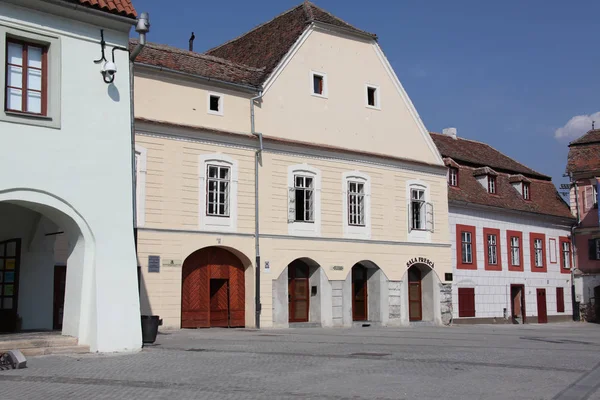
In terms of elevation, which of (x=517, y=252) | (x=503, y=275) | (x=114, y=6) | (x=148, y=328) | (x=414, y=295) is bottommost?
(x=148, y=328)

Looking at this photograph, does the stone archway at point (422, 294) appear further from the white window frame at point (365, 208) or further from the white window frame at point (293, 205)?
the white window frame at point (293, 205)

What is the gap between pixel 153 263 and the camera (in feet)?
76.9

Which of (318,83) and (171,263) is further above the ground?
(318,83)

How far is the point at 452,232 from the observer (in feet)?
111

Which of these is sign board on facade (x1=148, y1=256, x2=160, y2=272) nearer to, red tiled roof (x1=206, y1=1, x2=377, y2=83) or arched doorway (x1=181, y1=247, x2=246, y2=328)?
arched doorway (x1=181, y1=247, x2=246, y2=328)

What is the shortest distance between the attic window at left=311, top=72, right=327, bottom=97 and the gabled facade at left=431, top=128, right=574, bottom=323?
8.54m

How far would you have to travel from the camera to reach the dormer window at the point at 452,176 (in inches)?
1408

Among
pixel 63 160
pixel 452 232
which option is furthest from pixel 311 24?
pixel 63 160

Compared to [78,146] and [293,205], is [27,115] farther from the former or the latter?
[293,205]

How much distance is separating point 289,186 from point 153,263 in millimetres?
6131

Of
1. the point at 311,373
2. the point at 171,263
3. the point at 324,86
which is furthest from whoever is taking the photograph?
the point at 324,86

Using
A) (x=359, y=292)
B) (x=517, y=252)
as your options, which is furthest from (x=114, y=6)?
(x=517, y=252)

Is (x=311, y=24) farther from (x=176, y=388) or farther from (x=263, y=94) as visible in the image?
(x=176, y=388)

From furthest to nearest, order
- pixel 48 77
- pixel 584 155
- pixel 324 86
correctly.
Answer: pixel 584 155 → pixel 324 86 → pixel 48 77
